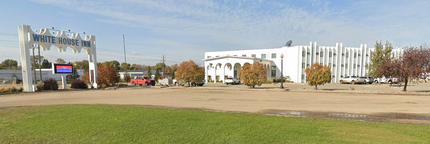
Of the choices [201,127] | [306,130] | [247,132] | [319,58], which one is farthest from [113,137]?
[319,58]

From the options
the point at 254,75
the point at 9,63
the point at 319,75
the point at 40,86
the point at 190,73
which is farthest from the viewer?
the point at 9,63

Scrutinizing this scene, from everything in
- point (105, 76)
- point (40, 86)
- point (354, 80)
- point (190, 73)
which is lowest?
point (354, 80)

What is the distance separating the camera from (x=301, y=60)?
4016cm

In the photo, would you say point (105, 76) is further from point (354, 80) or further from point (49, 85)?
point (354, 80)

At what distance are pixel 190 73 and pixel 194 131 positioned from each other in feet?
71.2

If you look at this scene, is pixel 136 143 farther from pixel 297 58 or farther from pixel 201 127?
pixel 297 58

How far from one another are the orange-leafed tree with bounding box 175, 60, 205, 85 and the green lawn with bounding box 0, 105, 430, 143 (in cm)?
1996

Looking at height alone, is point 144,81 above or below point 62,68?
below

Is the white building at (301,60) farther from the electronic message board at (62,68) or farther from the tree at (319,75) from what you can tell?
the electronic message board at (62,68)

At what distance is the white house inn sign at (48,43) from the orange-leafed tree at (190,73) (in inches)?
445

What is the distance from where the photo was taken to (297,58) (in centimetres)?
4025

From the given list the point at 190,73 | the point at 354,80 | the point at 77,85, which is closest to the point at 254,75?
the point at 190,73

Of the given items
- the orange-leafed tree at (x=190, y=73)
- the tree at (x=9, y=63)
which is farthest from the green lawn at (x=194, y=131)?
the tree at (x=9, y=63)

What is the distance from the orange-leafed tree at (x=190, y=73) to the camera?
2689 centimetres
